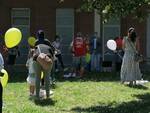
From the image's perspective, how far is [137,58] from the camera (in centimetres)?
2031

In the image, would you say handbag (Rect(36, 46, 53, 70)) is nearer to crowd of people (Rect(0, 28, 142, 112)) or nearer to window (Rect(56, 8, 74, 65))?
crowd of people (Rect(0, 28, 142, 112))

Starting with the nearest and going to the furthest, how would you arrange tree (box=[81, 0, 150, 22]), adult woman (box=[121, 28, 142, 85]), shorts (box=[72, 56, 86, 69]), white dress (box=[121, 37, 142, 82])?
tree (box=[81, 0, 150, 22]) → adult woman (box=[121, 28, 142, 85]) → white dress (box=[121, 37, 142, 82]) → shorts (box=[72, 56, 86, 69])

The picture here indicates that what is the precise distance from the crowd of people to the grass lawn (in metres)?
0.49

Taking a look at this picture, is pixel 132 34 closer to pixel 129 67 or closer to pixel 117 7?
pixel 129 67

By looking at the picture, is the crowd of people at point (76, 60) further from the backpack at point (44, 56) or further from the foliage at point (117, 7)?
the foliage at point (117, 7)

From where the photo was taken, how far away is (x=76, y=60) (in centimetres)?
2555

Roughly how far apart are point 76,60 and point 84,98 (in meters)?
8.01

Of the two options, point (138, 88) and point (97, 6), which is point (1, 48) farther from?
point (97, 6)

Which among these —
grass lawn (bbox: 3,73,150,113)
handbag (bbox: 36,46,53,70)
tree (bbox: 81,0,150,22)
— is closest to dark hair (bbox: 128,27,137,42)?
grass lawn (bbox: 3,73,150,113)

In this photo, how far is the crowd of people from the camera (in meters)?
16.7

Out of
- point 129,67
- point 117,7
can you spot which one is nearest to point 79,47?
point 129,67

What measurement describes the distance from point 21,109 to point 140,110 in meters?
2.96

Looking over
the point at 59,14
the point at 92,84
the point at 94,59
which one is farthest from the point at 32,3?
the point at 92,84

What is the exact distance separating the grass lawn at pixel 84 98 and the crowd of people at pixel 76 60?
0.49 meters
